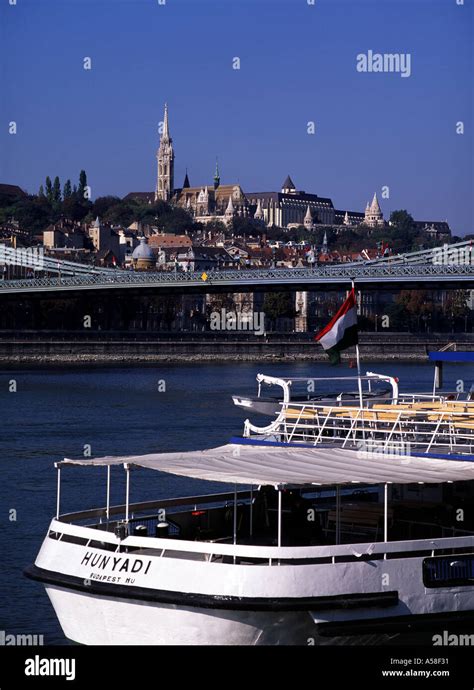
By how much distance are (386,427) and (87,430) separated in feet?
56.7

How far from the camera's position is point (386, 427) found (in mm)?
12852

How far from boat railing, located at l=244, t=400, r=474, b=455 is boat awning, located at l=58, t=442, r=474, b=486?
258mm

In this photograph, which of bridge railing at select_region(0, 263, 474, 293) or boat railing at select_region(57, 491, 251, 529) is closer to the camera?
boat railing at select_region(57, 491, 251, 529)

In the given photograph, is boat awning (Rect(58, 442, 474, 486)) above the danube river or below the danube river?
above

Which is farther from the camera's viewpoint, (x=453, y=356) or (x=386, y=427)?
(x=453, y=356)

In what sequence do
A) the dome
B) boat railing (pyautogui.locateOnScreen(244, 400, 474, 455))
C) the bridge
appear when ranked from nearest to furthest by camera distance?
boat railing (pyautogui.locateOnScreen(244, 400, 474, 455))
the bridge
the dome

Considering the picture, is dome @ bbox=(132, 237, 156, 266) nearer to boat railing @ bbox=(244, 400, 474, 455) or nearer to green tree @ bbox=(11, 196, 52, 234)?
green tree @ bbox=(11, 196, 52, 234)

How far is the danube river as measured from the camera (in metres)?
14.8

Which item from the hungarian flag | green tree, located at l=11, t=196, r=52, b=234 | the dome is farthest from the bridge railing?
green tree, located at l=11, t=196, r=52, b=234

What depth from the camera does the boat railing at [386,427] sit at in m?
11.9

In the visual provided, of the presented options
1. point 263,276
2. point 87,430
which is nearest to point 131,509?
point 87,430

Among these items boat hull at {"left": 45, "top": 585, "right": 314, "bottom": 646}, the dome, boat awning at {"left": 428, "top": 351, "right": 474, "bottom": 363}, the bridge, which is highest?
the dome

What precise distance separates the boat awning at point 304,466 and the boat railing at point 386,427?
0.26m

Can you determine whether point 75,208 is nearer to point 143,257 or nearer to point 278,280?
point 143,257
